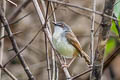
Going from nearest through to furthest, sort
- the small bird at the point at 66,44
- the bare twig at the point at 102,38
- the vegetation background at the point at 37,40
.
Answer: the bare twig at the point at 102,38
the small bird at the point at 66,44
the vegetation background at the point at 37,40

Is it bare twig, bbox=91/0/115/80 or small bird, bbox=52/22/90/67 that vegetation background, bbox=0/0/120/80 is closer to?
small bird, bbox=52/22/90/67

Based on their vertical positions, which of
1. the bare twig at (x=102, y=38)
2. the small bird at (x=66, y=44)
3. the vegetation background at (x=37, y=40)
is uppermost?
the bare twig at (x=102, y=38)

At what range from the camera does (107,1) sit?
2.90m

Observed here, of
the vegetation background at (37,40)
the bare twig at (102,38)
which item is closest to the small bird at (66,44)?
the bare twig at (102,38)

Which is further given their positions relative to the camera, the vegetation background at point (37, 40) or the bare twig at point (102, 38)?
the vegetation background at point (37, 40)

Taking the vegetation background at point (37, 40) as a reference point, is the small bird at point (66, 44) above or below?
above

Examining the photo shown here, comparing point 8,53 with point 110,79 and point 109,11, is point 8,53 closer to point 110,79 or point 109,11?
point 110,79

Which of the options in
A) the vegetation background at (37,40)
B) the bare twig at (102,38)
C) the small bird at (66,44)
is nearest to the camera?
the bare twig at (102,38)

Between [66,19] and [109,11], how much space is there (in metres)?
5.52

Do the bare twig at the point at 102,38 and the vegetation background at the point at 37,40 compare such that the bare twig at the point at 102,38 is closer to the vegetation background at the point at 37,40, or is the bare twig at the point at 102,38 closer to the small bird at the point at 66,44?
the small bird at the point at 66,44

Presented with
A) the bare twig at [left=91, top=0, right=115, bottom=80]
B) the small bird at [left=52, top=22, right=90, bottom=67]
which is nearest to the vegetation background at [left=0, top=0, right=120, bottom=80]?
the small bird at [left=52, top=22, right=90, bottom=67]

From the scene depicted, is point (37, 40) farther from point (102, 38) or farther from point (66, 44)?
point (102, 38)

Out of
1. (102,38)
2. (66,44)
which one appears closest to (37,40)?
(66,44)

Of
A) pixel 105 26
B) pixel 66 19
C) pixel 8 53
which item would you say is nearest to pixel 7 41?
pixel 8 53
